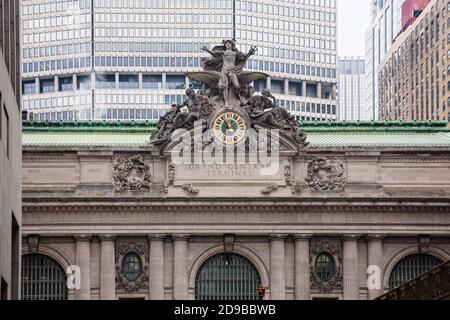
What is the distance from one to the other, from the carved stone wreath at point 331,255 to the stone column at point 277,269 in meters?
2.14

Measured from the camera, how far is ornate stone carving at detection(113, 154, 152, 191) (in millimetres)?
124000

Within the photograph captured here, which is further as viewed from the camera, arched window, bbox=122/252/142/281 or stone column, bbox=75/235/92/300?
arched window, bbox=122/252/142/281

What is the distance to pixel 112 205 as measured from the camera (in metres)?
123

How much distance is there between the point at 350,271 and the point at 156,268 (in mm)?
13505

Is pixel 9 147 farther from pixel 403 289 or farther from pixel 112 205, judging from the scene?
pixel 112 205

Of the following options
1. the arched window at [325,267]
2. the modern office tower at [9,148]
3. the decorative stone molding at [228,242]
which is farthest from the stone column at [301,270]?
the modern office tower at [9,148]

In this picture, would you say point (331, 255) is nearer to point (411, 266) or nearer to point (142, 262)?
point (411, 266)

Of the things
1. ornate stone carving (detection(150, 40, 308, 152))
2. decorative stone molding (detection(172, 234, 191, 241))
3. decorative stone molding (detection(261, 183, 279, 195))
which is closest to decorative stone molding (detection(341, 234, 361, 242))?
decorative stone molding (detection(261, 183, 279, 195))

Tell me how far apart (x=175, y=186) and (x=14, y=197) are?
4698 cm

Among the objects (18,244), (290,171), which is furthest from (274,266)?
(18,244)

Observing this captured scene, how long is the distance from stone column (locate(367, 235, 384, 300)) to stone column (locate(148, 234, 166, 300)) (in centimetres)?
1445

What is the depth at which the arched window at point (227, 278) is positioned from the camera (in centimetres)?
12300

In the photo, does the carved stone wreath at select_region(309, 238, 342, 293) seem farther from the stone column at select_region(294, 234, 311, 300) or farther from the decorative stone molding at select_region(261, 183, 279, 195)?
the decorative stone molding at select_region(261, 183, 279, 195)

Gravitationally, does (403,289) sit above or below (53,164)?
below
